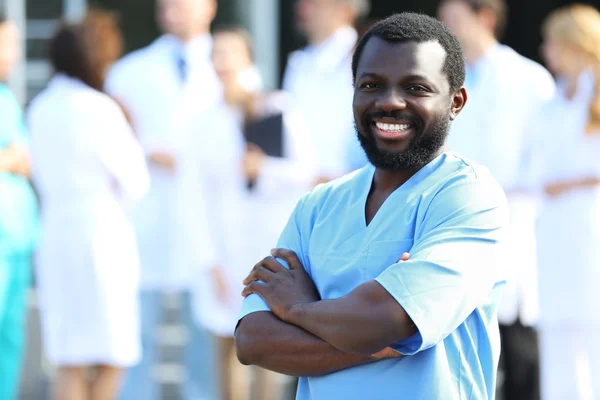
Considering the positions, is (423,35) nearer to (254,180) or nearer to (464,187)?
(464,187)

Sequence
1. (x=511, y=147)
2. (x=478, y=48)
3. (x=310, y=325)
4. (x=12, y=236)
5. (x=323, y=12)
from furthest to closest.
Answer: (x=323, y=12) → (x=478, y=48) → (x=511, y=147) → (x=12, y=236) → (x=310, y=325)

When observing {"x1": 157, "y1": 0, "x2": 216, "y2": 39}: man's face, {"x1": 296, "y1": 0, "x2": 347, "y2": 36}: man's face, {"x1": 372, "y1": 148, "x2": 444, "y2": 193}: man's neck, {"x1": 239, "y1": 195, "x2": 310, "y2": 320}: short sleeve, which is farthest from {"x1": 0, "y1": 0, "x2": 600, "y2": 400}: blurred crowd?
{"x1": 372, "y1": 148, "x2": 444, "y2": 193}: man's neck

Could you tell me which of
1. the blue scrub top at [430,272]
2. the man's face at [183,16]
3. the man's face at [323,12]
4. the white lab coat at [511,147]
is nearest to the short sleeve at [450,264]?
the blue scrub top at [430,272]

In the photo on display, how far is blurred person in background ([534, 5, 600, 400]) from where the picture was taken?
500 centimetres

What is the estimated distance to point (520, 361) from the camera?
5.32 m

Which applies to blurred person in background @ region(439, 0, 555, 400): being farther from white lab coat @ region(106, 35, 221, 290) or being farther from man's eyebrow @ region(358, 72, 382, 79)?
man's eyebrow @ region(358, 72, 382, 79)

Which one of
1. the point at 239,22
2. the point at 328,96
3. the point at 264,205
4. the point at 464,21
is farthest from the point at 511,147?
the point at 239,22

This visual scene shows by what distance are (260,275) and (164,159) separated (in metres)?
3.68

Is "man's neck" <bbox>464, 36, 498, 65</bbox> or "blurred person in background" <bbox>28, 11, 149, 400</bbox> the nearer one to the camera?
"blurred person in background" <bbox>28, 11, 149, 400</bbox>

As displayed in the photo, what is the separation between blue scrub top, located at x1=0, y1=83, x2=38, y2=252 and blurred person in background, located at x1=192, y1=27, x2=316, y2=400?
3.19 feet

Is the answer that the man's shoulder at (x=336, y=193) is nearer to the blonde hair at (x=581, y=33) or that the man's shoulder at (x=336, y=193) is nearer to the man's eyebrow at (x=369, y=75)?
the man's eyebrow at (x=369, y=75)

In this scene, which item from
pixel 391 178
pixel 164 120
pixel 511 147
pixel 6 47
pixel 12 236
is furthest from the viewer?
pixel 164 120

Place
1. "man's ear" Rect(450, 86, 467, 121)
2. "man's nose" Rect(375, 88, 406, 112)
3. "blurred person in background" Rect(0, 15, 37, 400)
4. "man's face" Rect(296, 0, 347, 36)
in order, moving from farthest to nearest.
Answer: "man's face" Rect(296, 0, 347, 36) → "blurred person in background" Rect(0, 15, 37, 400) → "man's ear" Rect(450, 86, 467, 121) → "man's nose" Rect(375, 88, 406, 112)

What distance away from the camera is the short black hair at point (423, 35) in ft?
7.13
